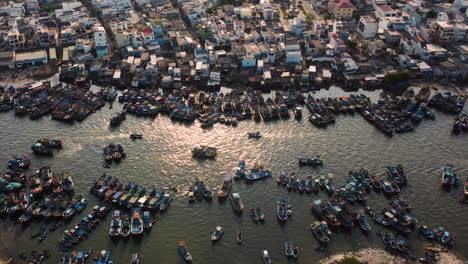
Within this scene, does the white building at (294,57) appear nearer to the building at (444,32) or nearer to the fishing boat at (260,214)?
the building at (444,32)

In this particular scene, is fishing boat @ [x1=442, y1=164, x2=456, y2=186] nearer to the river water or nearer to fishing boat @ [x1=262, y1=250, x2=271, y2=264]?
the river water

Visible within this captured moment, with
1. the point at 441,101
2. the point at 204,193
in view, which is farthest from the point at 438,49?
the point at 204,193

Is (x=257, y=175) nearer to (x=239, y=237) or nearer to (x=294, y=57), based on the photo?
(x=239, y=237)

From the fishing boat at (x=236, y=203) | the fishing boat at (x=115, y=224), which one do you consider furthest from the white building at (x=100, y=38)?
the fishing boat at (x=236, y=203)

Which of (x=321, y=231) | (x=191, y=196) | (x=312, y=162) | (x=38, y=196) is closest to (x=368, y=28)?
(x=312, y=162)

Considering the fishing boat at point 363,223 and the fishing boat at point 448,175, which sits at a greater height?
the fishing boat at point 448,175

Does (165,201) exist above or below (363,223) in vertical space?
below

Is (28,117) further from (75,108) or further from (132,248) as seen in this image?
(132,248)
